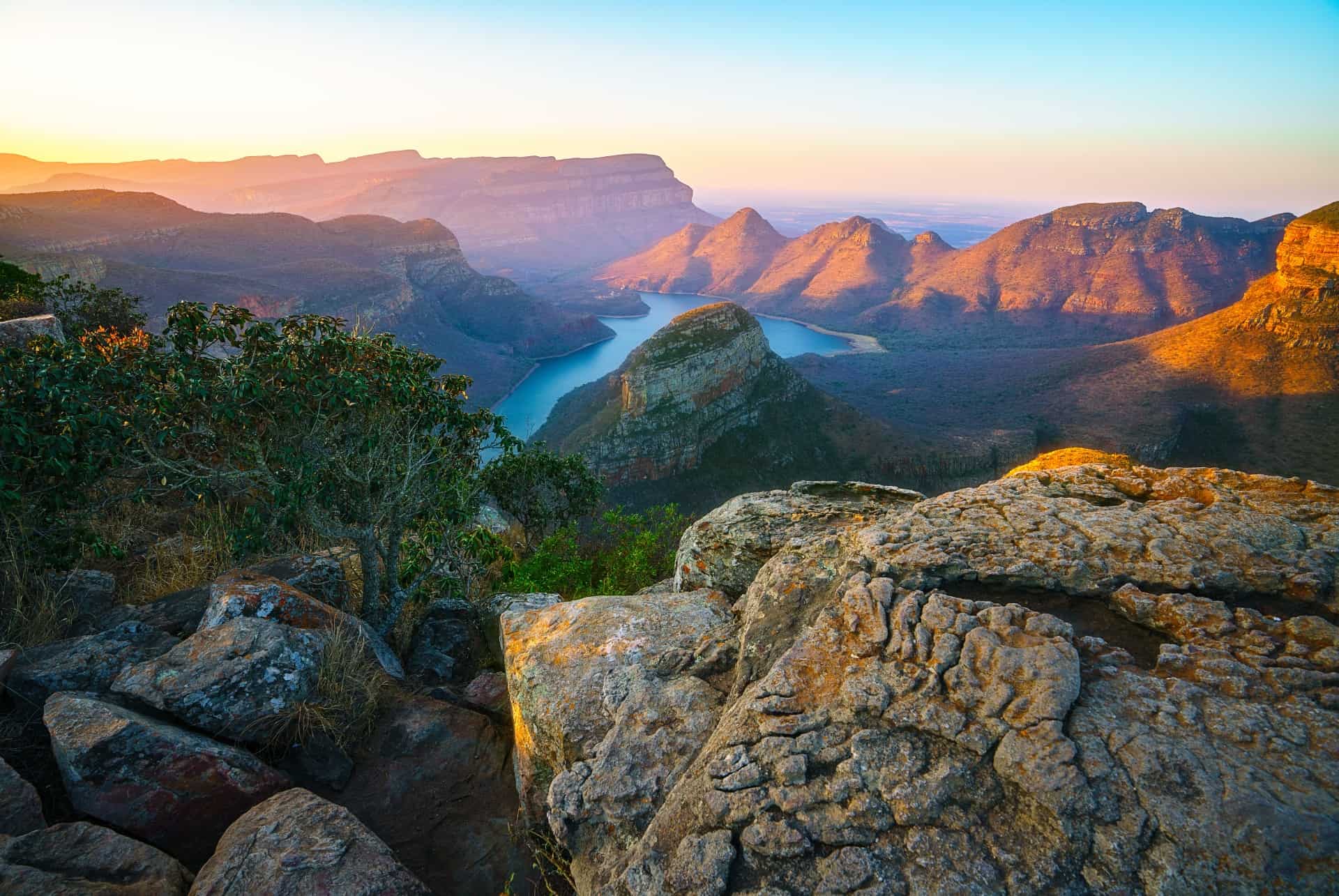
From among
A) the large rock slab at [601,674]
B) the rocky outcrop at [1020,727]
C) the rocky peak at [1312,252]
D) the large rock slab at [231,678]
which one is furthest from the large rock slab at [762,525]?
the rocky peak at [1312,252]

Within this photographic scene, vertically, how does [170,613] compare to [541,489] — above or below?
above

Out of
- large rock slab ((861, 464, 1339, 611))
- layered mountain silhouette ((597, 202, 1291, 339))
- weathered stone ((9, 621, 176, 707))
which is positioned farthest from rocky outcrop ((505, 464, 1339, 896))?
layered mountain silhouette ((597, 202, 1291, 339))

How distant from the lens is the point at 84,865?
108 inches

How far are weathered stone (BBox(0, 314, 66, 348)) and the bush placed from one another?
229 inches

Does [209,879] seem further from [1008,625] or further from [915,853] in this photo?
[1008,625]

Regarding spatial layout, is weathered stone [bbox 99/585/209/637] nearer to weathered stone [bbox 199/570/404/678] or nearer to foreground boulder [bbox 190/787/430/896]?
weathered stone [bbox 199/570/404/678]

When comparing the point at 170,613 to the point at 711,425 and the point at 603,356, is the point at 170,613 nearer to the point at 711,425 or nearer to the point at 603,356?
the point at 711,425

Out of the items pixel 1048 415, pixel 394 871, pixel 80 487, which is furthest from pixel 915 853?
pixel 1048 415

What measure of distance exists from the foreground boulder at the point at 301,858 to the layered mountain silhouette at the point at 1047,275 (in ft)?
391

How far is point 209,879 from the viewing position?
2766 millimetres

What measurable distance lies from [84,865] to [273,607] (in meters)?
2.10

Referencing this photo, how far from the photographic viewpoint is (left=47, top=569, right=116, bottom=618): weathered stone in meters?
5.08

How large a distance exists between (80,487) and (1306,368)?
66534mm

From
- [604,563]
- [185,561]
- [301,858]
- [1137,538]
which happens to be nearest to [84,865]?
[301,858]
